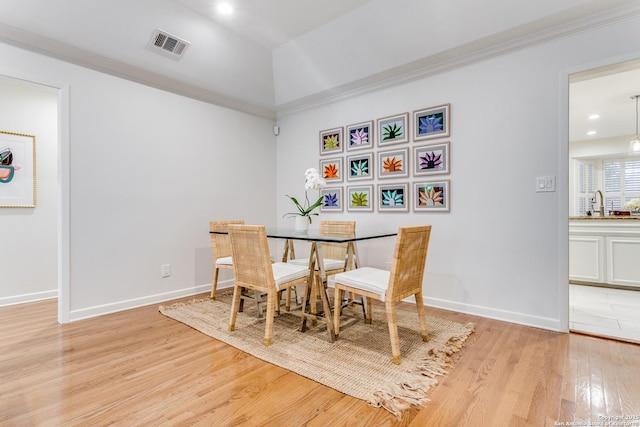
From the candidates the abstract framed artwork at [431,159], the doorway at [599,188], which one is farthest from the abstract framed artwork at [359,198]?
the doorway at [599,188]

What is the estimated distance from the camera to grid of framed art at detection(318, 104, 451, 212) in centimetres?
308

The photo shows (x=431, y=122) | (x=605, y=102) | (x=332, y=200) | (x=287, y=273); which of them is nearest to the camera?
(x=287, y=273)

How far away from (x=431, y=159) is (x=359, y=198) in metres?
0.95

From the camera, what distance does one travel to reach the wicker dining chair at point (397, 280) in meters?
1.93

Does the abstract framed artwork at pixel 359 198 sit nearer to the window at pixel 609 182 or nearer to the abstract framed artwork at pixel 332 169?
the abstract framed artwork at pixel 332 169

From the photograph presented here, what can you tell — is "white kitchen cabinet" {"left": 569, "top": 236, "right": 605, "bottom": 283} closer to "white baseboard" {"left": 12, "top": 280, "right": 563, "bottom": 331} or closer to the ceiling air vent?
"white baseboard" {"left": 12, "top": 280, "right": 563, "bottom": 331}

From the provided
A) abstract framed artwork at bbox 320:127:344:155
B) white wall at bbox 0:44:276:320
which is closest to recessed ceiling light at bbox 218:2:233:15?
white wall at bbox 0:44:276:320

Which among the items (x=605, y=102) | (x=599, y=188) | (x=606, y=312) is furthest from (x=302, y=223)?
(x=599, y=188)

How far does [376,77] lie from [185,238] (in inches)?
108

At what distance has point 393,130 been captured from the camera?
11.0 ft

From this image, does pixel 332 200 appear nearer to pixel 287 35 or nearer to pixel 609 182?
pixel 287 35

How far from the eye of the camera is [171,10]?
280 cm

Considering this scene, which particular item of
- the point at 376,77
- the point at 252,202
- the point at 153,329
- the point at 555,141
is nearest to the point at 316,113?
the point at 376,77

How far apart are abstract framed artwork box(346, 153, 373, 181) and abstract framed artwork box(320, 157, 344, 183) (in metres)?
0.12
